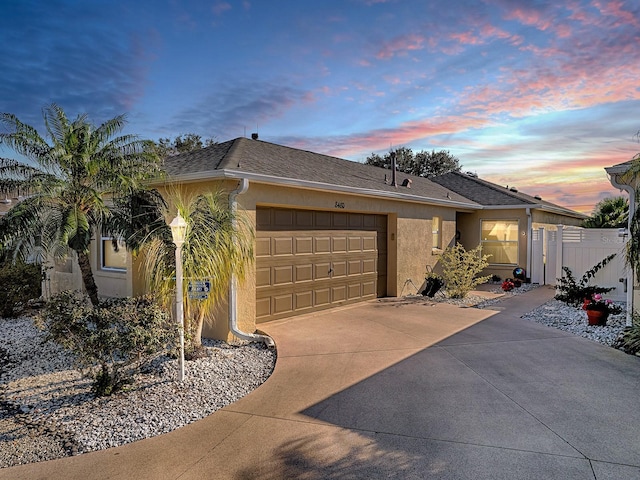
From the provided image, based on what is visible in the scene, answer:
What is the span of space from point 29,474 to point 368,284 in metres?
8.41

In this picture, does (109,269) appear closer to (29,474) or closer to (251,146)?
(251,146)

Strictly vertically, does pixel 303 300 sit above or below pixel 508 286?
above

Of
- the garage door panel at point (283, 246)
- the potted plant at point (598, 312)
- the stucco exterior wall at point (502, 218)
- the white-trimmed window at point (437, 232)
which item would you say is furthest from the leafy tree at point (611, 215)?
the garage door panel at point (283, 246)

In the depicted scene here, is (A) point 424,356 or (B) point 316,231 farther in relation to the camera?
(B) point 316,231

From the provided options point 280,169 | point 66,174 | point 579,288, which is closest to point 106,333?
point 66,174

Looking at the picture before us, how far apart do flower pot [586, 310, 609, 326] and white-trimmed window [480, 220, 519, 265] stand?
755 centimetres

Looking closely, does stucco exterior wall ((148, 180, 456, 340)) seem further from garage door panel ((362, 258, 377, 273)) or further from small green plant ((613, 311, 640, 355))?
small green plant ((613, 311, 640, 355))

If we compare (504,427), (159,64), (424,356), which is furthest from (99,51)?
(504,427)

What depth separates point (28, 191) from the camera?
21.4 ft

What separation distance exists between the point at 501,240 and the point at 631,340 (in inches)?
381

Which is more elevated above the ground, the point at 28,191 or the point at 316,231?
the point at 28,191

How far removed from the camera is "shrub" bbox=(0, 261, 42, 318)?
32.2 feet

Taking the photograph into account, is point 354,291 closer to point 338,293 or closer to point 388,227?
point 338,293

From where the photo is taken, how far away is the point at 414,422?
13.1ft
